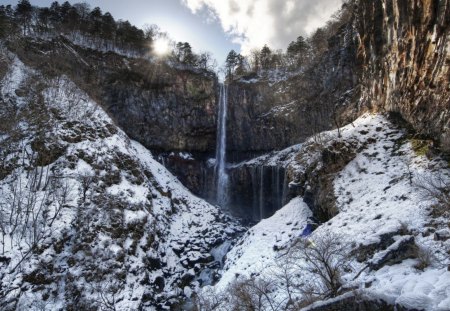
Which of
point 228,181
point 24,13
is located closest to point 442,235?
point 228,181

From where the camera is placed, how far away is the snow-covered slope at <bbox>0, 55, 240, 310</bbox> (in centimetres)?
1845

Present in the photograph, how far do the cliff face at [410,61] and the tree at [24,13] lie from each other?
148 feet

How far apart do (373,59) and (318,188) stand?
536 inches

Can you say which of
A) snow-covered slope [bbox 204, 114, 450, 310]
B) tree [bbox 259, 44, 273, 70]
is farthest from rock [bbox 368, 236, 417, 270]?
tree [bbox 259, 44, 273, 70]

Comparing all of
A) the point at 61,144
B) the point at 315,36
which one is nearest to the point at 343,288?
the point at 61,144

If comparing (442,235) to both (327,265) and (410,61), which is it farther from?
(410,61)

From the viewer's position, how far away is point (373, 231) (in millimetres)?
14641

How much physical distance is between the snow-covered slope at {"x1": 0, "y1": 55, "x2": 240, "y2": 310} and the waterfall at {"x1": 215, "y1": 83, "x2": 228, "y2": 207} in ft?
28.1

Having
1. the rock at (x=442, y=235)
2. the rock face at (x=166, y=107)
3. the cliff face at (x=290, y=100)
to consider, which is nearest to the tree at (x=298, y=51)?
the cliff face at (x=290, y=100)

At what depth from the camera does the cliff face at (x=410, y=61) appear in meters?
17.7

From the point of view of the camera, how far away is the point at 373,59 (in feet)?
91.5

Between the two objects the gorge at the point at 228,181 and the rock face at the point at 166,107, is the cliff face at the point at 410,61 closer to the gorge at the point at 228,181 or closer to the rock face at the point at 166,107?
the gorge at the point at 228,181

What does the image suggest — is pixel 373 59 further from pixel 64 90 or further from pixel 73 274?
pixel 64 90

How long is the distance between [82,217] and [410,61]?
25141 millimetres
